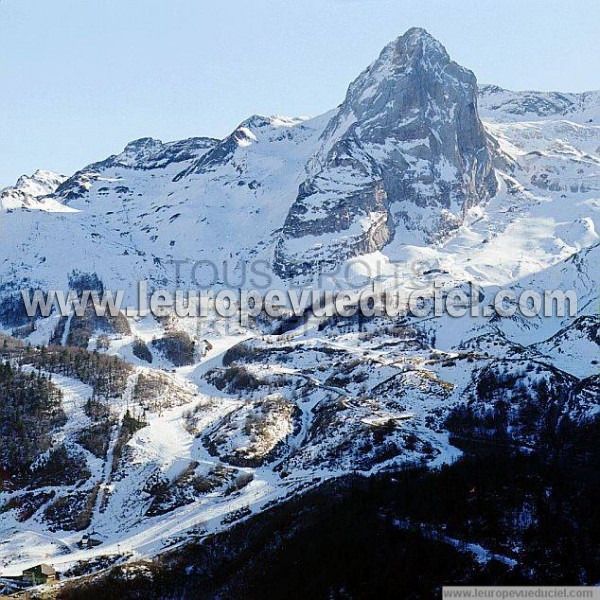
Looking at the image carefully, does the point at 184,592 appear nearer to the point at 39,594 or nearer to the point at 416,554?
the point at 39,594

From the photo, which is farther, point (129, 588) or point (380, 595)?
point (129, 588)

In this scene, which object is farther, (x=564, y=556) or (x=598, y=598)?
(x=564, y=556)

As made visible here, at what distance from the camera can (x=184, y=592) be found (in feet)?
Answer: 653

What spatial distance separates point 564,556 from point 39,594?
348 ft

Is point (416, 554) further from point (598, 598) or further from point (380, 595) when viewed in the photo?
point (598, 598)

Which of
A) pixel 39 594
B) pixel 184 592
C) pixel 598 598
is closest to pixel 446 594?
pixel 598 598

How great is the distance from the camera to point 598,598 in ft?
602

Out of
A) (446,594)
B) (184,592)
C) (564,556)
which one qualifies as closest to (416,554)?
(446,594)

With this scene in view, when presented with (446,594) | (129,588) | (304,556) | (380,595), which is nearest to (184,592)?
(129,588)

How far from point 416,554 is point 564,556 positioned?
2999 cm

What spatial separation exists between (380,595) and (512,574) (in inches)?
1060

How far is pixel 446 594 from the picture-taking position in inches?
7298

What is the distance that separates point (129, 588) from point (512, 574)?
251ft

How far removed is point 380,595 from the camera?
18725cm
